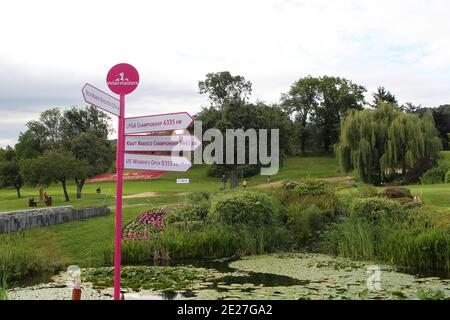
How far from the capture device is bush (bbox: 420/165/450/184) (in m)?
34.2

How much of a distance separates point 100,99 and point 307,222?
377 inches

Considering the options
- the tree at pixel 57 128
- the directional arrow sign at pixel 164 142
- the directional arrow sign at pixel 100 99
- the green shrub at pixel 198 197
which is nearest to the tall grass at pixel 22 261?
the directional arrow sign at pixel 164 142

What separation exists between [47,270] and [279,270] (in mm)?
4904

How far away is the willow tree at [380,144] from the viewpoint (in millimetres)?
33625

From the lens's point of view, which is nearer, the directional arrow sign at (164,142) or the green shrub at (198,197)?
the directional arrow sign at (164,142)

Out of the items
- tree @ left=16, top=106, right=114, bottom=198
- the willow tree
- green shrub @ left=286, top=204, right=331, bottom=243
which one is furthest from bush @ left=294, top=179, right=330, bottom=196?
tree @ left=16, top=106, right=114, bottom=198

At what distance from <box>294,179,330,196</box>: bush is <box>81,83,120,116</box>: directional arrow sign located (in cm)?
1108

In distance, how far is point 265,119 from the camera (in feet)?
123

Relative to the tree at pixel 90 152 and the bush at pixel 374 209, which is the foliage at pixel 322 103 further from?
the bush at pixel 374 209

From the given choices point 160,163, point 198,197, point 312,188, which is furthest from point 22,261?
point 312,188

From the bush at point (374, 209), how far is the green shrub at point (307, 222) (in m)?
0.99

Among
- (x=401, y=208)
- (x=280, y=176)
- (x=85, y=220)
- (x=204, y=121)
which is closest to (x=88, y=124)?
(x=280, y=176)
